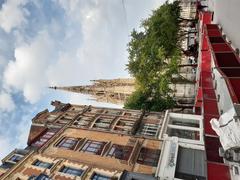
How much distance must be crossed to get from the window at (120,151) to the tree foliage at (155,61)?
588 inches

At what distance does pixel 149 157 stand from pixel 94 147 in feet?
20.6

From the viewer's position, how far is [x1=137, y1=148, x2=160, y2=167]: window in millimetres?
25562

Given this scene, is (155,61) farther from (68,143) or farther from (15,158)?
(15,158)

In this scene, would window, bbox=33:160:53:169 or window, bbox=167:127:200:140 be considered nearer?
window, bbox=33:160:53:169

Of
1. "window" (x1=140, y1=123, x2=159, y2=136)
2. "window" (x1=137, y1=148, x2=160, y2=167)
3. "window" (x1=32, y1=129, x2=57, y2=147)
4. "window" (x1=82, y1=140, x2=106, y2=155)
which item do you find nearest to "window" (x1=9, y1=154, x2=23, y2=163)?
"window" (x1=32, y1=129, x2=57, y2=147)

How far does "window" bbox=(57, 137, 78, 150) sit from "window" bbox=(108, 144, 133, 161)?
4.70 m

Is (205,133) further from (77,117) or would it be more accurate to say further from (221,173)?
(77,117)

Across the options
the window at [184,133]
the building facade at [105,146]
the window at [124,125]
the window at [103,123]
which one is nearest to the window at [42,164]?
the building facade at [105,146]

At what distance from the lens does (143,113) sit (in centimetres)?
3603

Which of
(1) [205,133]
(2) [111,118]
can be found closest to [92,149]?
(2) [111,118]

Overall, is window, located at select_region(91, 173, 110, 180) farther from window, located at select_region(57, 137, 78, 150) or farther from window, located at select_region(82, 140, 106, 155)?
window, located at select_region(57, 137, 78, 150)

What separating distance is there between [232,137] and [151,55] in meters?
34.1

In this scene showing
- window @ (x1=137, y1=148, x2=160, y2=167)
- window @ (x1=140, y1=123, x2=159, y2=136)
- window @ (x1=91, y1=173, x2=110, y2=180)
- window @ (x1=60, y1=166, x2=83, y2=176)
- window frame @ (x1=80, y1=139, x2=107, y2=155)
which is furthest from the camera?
window @ (x1=140, y1=123, x2=159, y2=136)

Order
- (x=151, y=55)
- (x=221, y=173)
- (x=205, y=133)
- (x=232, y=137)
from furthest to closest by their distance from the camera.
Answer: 1. (x=151, y=55)
2. (x=205, y=133)
3. (x=221, y=173)
4. (x=232, y=137)
